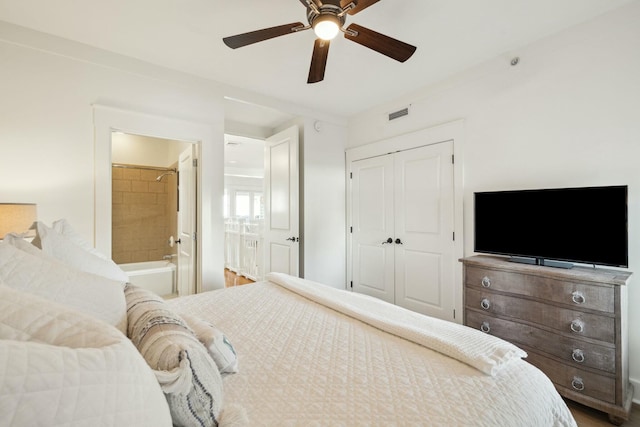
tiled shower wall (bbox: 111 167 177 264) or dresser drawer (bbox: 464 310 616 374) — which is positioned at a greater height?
tiled shower wall (bbox: 111 167 177 264)

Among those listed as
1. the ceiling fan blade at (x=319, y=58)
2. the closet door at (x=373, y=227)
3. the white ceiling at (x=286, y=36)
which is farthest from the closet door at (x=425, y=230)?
the ceiling fan blade at (x=319, y=58)

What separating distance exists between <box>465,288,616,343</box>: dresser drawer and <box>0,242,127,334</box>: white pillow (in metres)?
2.30

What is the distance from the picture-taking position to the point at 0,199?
2.05 meters

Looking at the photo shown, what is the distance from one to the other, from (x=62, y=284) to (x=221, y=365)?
0.51 metres

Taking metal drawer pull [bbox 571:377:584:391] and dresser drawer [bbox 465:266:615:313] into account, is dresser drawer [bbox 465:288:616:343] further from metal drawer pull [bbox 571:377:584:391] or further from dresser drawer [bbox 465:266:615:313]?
metal drawer pull [bbox 571:377:584:391]

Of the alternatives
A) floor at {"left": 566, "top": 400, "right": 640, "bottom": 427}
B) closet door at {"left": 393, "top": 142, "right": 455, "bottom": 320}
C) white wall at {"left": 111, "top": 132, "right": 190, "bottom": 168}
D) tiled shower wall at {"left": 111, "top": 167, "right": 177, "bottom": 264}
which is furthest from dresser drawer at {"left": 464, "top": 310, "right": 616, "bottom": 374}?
white wall at {"left": 111, "top": 132, "right": 190, "bottom": 168}

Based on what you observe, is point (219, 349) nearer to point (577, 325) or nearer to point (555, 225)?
point (577, 325)

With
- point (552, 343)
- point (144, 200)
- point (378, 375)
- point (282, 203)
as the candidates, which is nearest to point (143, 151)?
point (144, 200)

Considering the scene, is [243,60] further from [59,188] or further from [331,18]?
[59,188]

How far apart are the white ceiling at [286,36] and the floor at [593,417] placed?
8.68 feet

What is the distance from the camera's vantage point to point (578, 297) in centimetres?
178

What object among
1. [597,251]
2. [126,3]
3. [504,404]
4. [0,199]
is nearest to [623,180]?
[597,251]

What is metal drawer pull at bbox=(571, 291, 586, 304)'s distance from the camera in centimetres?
177

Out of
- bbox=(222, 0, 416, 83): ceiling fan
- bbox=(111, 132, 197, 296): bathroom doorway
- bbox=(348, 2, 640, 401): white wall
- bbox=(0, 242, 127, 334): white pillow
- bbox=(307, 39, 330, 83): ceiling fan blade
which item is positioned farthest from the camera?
bbox=(111, 132, 197, 296): bathroom doorway
